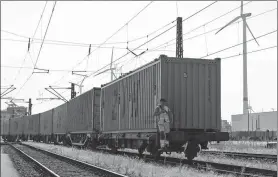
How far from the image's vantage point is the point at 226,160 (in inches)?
679

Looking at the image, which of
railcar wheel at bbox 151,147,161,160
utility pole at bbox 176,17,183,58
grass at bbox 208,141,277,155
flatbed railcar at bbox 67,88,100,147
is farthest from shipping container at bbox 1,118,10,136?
railcar wheel at bbox 151,147,161,160

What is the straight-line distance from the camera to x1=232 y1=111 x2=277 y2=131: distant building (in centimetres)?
6925

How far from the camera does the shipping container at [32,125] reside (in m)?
50.2

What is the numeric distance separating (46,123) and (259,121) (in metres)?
42.0

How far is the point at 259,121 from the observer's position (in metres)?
70.9

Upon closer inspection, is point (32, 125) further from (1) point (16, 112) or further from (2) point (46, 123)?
(1) point (16, 112)

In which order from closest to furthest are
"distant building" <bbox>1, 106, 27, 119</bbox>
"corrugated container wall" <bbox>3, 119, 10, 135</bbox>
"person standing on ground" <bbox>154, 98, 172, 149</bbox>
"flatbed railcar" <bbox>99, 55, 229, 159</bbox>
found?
"person standing on ground" <bbox>154, 98, 172, 149</bbox> < "flatbed railcar" <bbox>99, 55, 229, 159</bbox> < "corrugated container wall" <bbox>3, 119, 10, 135</bbox> < "distant building" <bbox>1, 106, 27, 119</bbox>

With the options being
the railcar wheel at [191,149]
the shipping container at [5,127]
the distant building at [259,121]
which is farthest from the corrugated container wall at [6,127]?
the railcar wheel at [191,149]

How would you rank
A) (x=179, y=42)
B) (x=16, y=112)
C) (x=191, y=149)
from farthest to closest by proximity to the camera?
(x=16, y=112)
(x=179, y=42)
(x=191, y=149)

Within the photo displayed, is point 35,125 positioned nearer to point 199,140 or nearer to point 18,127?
point 18,127

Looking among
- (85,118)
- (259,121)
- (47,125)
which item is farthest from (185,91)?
(259,121)

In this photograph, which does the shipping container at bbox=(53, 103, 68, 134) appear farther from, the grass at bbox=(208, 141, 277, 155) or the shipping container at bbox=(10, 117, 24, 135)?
the shipping container at bbox=(10, 117, 24, 135)

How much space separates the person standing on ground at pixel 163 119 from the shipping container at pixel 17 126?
48.5 meters

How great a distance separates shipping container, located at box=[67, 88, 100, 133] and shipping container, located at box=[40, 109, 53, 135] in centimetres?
1007
